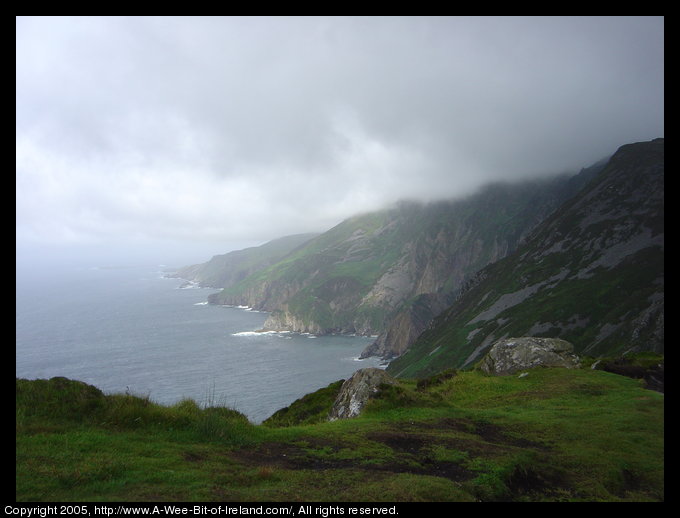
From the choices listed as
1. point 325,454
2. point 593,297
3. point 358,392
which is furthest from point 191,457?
point 593,297

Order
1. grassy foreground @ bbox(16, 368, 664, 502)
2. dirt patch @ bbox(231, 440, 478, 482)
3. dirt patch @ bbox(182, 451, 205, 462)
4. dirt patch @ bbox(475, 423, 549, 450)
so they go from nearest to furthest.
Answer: grassy foreground @ bbox(16, 368, 664, 502)
dirt patch @ bbox(182, 451, 205, 462)
dirt patch @ bbox(231, 440, 478, 482)
dirt patch @ bbox(475, 423, 549, 450)

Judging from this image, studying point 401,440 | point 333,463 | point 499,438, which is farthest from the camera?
point 499,438

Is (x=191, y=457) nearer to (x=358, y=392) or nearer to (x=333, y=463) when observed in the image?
(x=333, y=463)

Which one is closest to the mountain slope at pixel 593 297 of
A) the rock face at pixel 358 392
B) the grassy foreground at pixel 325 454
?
the grassy foreground at pixel 325 454

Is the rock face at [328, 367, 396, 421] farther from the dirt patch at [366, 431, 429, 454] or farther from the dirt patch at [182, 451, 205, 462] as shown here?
the dirt patch at [182, 451, 205, 462]

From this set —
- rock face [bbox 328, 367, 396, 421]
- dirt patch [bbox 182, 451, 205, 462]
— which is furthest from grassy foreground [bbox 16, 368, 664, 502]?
rock face [bbox 328, 367, 396, 421]
